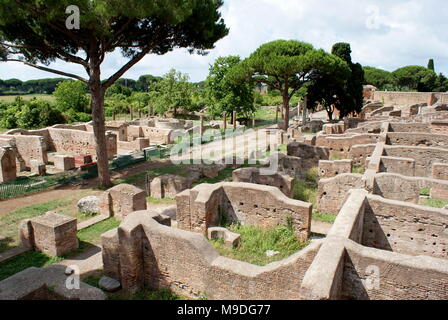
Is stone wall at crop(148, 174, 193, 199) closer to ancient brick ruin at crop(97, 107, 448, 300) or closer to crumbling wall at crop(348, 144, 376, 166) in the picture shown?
ancient brick ruin at crop(97, 107, 448, 300)

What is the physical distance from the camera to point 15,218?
12.0m

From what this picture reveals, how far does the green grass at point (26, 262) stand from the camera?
8581 mm

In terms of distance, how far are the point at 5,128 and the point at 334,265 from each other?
36359mm

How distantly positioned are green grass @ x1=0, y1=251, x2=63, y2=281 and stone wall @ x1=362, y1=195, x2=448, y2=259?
7.97m

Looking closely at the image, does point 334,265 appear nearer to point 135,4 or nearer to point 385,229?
point 385,229

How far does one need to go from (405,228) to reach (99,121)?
41.3ft

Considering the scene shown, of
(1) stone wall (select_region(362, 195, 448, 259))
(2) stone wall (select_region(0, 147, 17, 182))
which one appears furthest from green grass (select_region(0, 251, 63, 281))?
(2) stone wall (select_region(0, 147, 17, 182))

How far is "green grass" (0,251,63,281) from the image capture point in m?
8.58

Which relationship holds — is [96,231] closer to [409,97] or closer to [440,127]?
[440,127]

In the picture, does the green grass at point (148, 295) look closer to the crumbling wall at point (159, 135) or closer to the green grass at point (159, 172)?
the green grass at point (159, 172)

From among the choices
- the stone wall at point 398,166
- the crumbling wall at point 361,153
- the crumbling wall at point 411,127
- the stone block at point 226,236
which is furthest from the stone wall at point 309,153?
the stone block at point 226,236

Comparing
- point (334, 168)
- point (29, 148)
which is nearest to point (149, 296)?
point (334, 168)

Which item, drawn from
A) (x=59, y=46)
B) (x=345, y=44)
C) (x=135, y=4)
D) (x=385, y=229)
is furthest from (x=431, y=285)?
(x=345, y=44)

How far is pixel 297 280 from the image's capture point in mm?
5738
